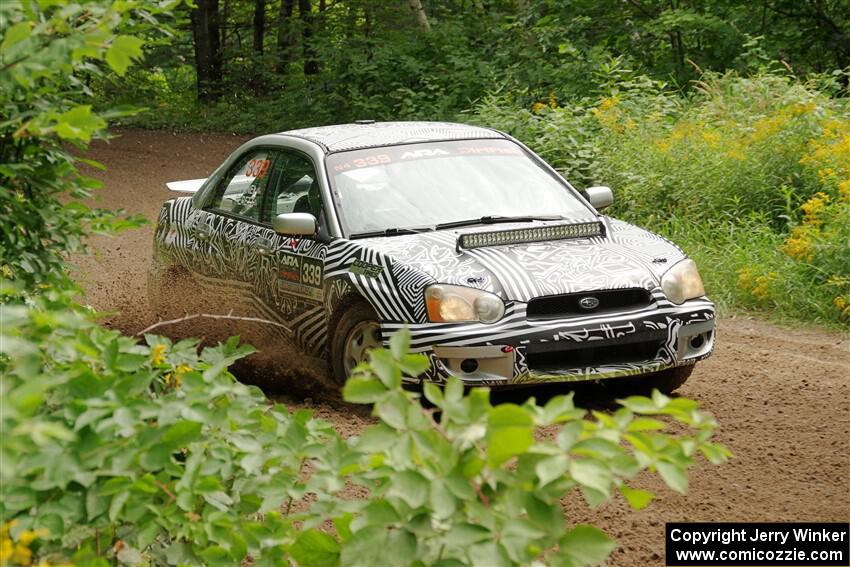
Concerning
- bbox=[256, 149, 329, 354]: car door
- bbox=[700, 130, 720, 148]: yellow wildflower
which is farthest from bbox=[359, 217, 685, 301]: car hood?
bbox=[700, 130, 720, 148]: yellow wildflower

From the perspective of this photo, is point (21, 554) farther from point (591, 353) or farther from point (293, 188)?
point (293, 188)

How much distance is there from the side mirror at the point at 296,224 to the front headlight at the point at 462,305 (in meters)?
1.11

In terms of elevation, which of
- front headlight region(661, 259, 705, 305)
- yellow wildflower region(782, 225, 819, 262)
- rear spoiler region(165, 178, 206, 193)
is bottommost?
yellow wildflower region(782, 225, 819, 262)

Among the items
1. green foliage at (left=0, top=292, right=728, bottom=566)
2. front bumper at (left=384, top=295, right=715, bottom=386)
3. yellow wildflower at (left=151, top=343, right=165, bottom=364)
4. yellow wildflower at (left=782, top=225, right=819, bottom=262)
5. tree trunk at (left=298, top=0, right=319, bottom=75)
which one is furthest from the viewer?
tree trunk at (left=298, top=0, right=319, bottom=75)

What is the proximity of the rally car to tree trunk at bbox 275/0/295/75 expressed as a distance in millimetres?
20773

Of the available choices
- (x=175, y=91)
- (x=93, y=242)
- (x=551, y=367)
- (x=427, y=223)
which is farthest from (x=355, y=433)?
(x=175, y=91)

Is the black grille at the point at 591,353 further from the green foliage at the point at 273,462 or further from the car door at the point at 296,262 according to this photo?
the green foliage at the point at 273,462

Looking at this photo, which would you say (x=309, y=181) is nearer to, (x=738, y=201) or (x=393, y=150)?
(x=393, y=150)

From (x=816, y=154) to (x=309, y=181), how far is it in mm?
5898

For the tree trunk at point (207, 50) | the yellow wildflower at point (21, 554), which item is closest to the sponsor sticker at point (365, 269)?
the yellow wildflower at point (21, 554)

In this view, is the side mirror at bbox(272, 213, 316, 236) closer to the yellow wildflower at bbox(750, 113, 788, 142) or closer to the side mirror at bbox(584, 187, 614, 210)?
the side mirror at bbox(584, 187, 614, 210)

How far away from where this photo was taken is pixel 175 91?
33938mm

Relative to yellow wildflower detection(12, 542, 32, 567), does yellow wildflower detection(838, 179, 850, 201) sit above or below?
below

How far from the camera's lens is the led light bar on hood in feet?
23.4
